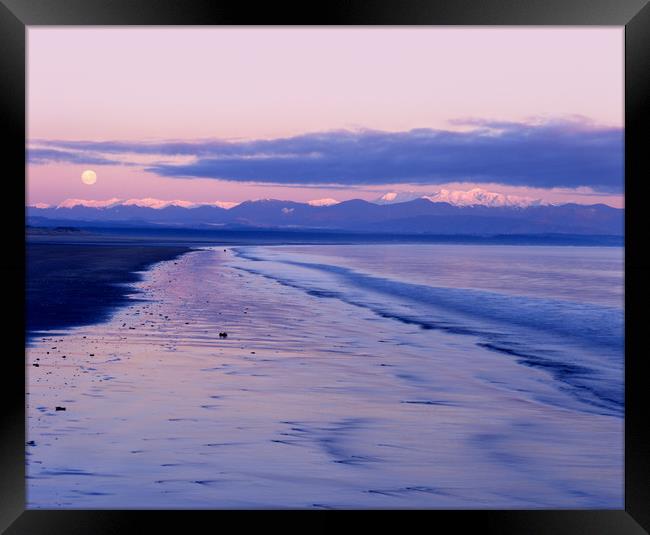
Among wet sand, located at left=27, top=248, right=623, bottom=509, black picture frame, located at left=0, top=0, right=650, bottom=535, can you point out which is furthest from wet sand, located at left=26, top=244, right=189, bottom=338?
black picture frame, located at left=0, top=0, right=650, bottom=535

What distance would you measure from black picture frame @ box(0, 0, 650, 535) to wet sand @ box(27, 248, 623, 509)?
589 millimetres

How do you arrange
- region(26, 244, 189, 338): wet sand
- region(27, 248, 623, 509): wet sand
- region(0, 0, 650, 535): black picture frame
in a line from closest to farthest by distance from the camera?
region(0, 0, 650, 535): black picture frame < region(27, 248, 623, 509): wet sand < region(26, 244, 189, 338): wet sand

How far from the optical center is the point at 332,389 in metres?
7.37

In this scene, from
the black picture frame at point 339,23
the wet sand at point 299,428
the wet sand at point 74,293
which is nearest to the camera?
the black picture frame at point 339,23

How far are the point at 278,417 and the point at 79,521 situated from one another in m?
2.53

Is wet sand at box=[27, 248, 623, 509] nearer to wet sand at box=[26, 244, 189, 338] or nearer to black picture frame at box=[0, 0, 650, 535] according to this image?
black picture frame at box=[0, 0, 650, 535]

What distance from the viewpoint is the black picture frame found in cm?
381

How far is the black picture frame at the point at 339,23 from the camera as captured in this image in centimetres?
381

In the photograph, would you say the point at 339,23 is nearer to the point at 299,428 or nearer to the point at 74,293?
the point at 299,428

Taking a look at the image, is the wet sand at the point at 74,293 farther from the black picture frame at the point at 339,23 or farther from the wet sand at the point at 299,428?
the black picture frame at the point at 339,23

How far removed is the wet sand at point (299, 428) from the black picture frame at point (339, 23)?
23.2 inches

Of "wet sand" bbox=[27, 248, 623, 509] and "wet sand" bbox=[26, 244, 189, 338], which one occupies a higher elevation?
"wet sand" bbox=[26, 244, 189, 338]

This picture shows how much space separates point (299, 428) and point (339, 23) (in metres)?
2.76

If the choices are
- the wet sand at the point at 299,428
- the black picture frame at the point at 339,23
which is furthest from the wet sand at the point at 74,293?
the black picture frame at the point at 339,23
